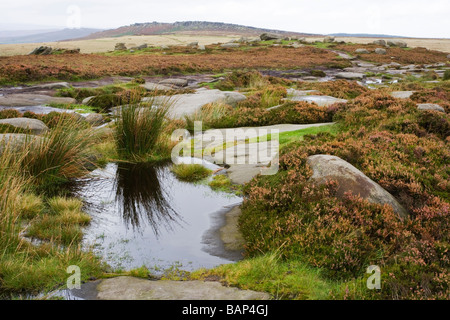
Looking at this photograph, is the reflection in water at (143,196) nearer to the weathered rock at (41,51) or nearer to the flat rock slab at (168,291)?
the flat rock slab at (168,291)

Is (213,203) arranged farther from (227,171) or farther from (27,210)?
(27,210)

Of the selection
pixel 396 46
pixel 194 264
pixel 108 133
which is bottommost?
pixel 194 264

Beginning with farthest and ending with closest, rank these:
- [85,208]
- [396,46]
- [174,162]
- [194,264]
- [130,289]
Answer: [396,46] → [174,162] → [85,208] → [194,264] → [130,289]

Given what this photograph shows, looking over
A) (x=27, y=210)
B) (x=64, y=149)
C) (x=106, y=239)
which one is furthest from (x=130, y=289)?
(x=64, y=149)

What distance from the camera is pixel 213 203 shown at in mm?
8086

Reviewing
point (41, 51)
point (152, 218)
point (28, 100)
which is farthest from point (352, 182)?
point (41, 51)

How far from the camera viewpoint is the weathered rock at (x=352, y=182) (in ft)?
21.3

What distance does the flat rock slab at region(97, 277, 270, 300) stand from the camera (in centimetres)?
435

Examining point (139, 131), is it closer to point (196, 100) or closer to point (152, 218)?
point (152, 218)

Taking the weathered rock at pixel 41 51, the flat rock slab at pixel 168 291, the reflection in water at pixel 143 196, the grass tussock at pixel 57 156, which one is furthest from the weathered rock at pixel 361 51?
the flat rock slab at pixel 168 291

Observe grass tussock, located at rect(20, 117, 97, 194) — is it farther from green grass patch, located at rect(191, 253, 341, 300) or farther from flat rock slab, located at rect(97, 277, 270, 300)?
green grass patch, located at rect(191, 253, 341, 300)

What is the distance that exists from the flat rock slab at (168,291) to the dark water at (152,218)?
67 cm

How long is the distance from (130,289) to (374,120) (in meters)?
9.74
